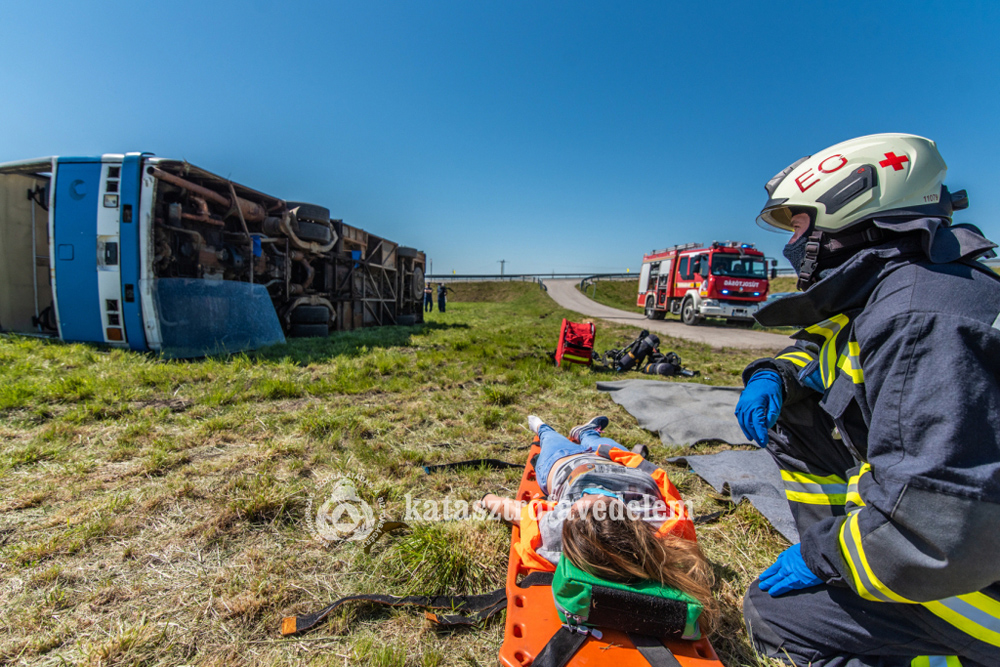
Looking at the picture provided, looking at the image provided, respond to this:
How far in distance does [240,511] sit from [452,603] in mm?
1430

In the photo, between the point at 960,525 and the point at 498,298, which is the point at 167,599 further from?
the point at 498,298

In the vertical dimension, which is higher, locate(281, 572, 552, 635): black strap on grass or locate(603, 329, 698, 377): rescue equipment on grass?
locate(603, 329, 698, 377): rescue equipment on grass

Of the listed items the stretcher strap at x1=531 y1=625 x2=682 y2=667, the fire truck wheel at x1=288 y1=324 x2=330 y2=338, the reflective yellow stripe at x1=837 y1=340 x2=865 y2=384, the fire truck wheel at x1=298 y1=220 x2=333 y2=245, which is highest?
the fire truck wheel at x1=298 y1=220 x2=333 y2=245

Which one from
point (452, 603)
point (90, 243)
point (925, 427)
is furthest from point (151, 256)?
point (925, 427)

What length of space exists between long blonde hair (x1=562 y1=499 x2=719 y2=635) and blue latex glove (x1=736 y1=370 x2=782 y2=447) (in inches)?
23.4

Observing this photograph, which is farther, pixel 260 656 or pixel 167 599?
pixel 167 599

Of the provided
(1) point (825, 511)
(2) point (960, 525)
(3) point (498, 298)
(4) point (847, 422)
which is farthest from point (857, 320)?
(3) point (498, 298)

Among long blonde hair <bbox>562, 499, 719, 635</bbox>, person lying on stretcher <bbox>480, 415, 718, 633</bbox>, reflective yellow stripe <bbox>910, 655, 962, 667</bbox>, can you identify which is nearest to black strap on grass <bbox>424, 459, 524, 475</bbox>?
person lying on stretcher <bbox>480, 415, 718, 633</bbox>

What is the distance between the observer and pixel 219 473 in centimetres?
274

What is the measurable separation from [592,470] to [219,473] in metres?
2.56

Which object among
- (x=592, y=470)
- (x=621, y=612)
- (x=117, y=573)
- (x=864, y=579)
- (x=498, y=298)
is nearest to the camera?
(x=864, y=579)

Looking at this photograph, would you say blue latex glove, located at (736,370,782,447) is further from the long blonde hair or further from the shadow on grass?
the shadow on grass

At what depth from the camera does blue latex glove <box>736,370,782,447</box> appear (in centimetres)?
175

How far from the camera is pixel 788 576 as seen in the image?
162 cm
